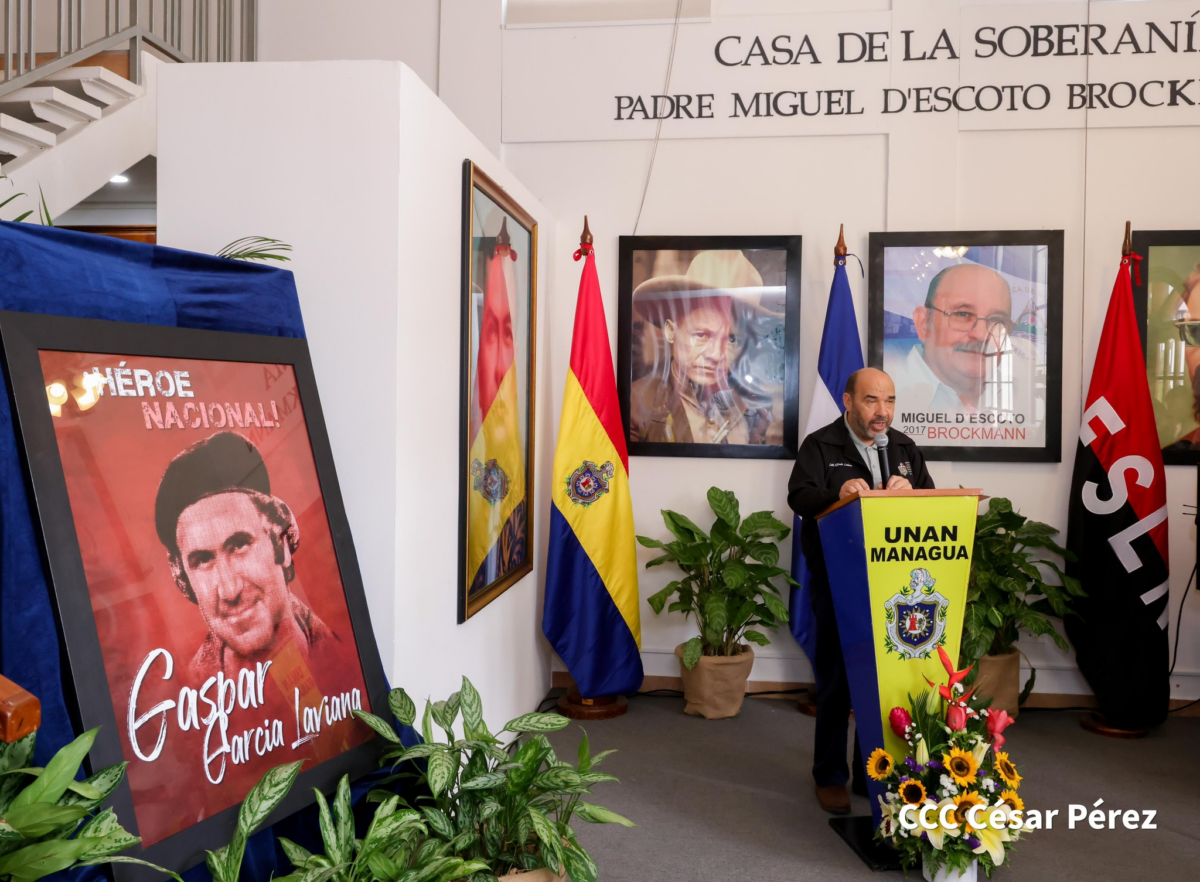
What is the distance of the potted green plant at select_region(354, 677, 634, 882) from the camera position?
5.75ft

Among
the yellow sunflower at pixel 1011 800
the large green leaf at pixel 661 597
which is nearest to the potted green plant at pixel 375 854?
the yellow sunflower at pixel 1011 800

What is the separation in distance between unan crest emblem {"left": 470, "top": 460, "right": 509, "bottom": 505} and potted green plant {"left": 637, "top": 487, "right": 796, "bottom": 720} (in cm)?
97

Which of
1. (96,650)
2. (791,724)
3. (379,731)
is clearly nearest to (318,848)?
(379,731)

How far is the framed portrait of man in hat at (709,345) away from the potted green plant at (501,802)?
2.47m

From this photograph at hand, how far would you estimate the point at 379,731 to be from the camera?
1850mm

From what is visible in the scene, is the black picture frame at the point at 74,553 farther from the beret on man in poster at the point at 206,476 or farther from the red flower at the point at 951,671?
the red flower at the point at 951,671

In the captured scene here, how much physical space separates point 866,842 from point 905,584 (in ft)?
2.60

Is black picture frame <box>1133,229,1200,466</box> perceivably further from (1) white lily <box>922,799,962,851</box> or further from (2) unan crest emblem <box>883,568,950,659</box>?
(1) white lily <box>922,799,962,851</box>

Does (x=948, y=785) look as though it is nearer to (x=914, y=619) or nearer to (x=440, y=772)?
(x=914, y=619)

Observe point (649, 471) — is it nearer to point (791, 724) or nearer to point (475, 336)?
point (791, 724)

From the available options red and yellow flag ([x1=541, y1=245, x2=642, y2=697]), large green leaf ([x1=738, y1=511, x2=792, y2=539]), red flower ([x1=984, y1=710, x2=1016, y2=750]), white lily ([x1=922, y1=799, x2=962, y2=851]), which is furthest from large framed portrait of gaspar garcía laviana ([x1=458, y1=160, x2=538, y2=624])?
red flower ([x1=984, y1=710, x2=1016, y2=750])

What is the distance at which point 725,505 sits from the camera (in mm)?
3969

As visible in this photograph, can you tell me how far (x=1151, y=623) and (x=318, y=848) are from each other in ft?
11.2

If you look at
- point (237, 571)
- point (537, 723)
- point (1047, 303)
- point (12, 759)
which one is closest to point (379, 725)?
point (537, 723)
